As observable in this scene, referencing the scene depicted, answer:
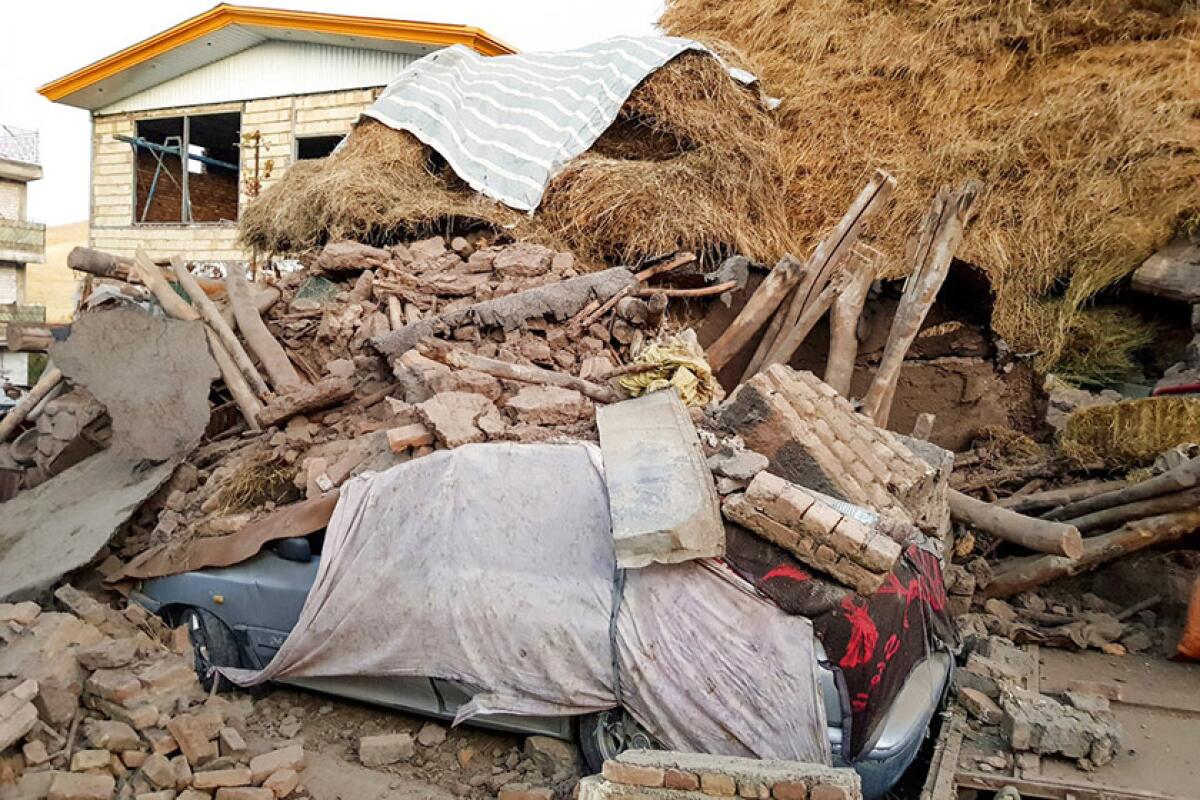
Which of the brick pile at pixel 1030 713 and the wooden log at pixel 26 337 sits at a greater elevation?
the brick pile at pixel 1030 713

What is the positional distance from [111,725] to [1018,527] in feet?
19.5

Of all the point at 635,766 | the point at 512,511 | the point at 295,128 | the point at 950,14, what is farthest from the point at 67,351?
the point at 295,128

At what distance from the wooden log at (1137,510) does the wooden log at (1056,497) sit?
32 cm

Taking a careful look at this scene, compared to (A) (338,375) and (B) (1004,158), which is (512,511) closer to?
(A) (338,375)

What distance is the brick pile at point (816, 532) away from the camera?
3.94 meters

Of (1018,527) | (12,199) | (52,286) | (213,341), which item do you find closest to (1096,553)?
(1018,527)

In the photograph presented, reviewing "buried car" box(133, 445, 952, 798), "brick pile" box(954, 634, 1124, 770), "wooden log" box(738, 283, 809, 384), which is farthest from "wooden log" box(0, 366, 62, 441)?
"brick pile" box(954, 634, 1124, 770)

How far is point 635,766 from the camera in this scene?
3.28m

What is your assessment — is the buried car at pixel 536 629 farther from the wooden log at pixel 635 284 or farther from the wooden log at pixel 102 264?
the wooden log at pixel 102 264

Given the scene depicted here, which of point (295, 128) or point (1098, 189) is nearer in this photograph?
point (1098, 189)

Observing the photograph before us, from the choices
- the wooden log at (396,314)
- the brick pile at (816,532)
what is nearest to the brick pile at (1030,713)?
the brick pile at (816,532)

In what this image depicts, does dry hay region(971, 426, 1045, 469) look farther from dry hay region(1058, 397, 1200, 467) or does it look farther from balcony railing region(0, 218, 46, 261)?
balcony railing region(0, 218, 46, 261)

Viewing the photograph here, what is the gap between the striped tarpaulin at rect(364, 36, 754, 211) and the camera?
31.5 feet

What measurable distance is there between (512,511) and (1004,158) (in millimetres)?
7678
